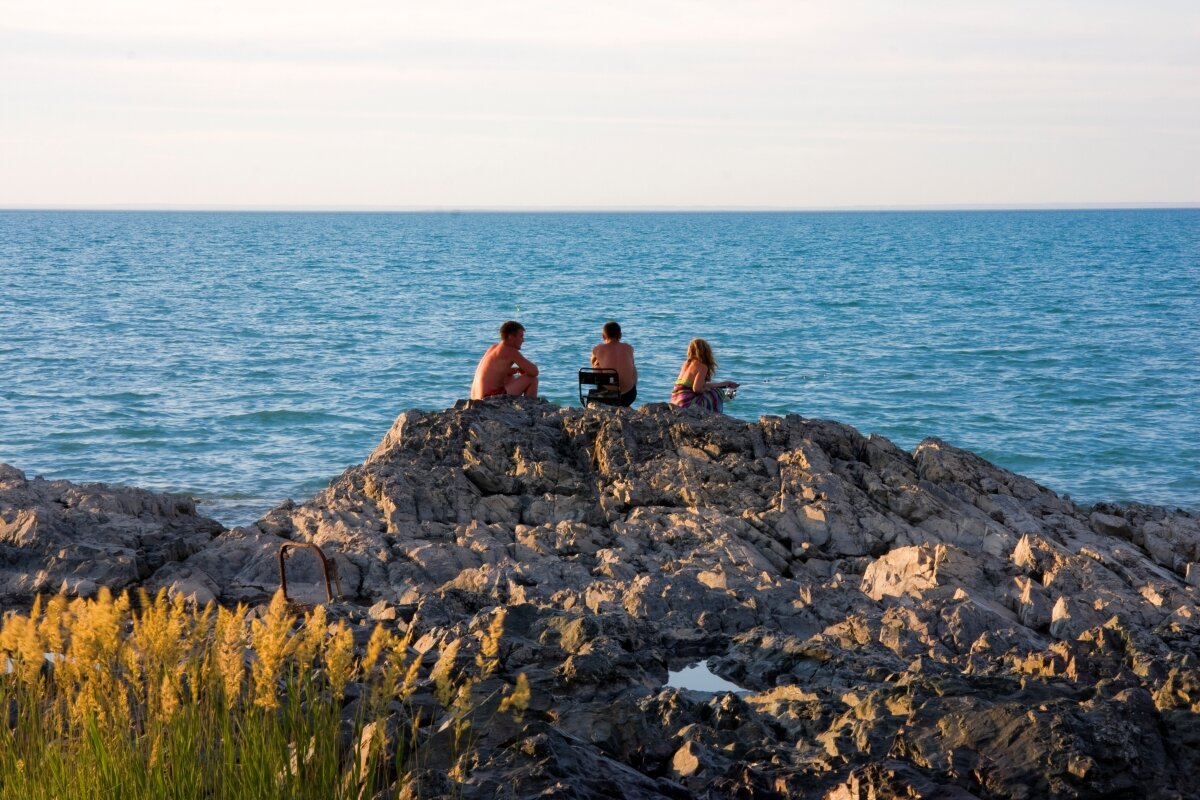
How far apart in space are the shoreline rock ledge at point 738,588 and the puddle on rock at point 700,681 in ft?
0.20

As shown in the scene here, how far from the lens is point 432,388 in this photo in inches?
1001

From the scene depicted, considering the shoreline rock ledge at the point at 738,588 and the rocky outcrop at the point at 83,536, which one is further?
the rocky outcrop at the point at 83,536

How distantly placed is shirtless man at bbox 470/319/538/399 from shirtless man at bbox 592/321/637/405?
0.96 meters

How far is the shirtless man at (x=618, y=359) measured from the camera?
44.5 ft

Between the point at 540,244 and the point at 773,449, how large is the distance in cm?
10299

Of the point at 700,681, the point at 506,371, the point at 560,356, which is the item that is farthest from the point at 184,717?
the point at 560,356

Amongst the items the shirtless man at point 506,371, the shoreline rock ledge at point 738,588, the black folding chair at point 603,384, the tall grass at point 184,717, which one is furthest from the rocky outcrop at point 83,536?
the tall grass at point 184,717

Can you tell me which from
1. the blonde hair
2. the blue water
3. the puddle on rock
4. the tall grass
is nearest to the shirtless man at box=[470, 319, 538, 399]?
the blonde hair

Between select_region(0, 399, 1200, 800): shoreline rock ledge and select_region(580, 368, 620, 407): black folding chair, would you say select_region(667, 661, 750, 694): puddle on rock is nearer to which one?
select_region(0, 399, 1200, 800): shoreline rock ledge

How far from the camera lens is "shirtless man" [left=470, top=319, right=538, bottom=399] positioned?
1284 cm

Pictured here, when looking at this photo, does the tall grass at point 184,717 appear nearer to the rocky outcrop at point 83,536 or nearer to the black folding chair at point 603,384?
the rocky outcrop at point 83,536

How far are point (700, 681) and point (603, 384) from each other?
7.32 metres

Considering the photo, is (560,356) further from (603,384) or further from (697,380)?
(697,380)

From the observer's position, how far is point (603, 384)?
1360 centimetres
